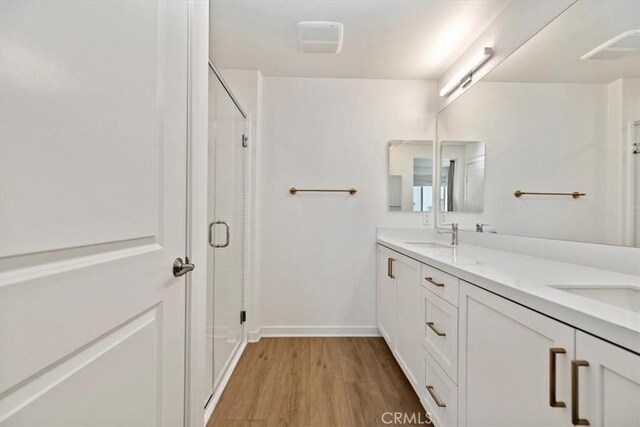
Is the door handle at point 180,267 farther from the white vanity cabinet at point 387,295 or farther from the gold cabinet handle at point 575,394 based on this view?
the white vanity cabinet at point 387,295

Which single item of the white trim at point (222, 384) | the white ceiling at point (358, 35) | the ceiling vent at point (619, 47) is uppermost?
the white ceiling at point (358, 35)

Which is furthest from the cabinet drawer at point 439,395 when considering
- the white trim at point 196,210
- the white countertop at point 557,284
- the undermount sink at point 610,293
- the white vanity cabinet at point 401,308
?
the white trim at point 196,210

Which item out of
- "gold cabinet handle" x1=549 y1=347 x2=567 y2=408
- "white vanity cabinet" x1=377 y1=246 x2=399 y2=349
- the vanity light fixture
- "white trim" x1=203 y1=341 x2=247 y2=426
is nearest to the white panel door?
"white trim" x1=203 y1=341 x2=247 y2=426

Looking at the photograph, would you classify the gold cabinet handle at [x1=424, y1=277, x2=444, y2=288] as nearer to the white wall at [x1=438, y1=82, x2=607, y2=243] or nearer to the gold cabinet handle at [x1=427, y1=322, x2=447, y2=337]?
the gold cabinet handle at [x1=427, y1=322, x2=447, y2=337]

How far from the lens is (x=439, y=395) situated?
4.25 feet

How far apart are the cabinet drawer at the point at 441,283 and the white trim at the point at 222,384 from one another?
125cm

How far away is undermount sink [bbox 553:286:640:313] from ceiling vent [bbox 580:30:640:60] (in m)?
0.84

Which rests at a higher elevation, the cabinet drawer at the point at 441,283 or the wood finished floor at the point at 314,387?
the cabinet drawer at the point at 441,283

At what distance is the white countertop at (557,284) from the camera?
572mm

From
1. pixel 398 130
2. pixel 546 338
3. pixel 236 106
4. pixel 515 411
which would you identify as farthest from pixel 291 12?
pixel 515 411

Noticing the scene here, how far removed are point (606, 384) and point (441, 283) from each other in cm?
71

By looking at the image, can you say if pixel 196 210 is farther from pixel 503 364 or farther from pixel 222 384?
pixel 222 384

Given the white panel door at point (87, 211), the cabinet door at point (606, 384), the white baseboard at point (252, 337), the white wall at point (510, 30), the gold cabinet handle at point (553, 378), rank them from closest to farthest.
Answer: the white panel door at point (87, 211)
the cabinet door at point (606, 384)
the gold cabinet handle at point (553, 378)
the white wall at point (510, 30)
the white baseboard at point (252, 337)

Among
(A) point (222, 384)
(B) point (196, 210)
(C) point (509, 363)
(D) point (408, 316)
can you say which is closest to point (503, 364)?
(C) point (509, 363)
